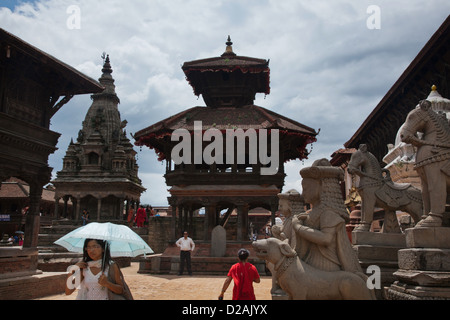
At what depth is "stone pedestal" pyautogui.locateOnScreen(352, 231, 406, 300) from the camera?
659 centimetres

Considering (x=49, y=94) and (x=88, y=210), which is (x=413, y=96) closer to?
(x=49, y=94)

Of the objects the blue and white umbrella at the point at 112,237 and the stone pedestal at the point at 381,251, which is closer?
the blue and white umbrella at the point at 112,237

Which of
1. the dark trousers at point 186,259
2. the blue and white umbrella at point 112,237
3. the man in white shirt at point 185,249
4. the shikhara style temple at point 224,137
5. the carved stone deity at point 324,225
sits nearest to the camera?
the carved stone deity at point 324,225

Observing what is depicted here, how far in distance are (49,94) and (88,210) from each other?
2603 cm

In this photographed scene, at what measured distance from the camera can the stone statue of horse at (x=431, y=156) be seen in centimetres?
561

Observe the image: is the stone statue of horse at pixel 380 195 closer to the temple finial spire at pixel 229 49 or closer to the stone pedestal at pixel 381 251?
the stone pedestal at pixel 381 251

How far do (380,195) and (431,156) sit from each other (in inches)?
75.6

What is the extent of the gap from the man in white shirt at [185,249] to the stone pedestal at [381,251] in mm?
7849

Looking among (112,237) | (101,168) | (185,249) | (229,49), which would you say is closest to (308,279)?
(112,237)

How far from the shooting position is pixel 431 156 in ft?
18.6

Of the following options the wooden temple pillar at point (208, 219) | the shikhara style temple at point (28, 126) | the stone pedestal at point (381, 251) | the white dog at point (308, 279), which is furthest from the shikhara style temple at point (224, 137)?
the white dog at point (308, 279)

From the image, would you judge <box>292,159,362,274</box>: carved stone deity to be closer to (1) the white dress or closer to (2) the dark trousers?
(1) the white dress
